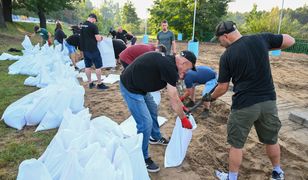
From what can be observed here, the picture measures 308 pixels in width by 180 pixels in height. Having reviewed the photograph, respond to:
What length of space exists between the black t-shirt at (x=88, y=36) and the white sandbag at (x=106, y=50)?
1.90 feet

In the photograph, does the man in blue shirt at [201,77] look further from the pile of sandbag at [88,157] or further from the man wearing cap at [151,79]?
the pile of sandbag at [88,157]

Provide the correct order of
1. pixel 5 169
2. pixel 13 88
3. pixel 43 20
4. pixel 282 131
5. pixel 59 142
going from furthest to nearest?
pixel 43 20 → pixel 13 88 → pixel 282 131 → pixel 5 169 → pixel 59 142

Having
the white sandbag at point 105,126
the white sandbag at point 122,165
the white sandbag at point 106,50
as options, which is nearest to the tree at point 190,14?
the white sandbag at point 106,50

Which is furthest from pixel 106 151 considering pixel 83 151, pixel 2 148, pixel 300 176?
pixel 300 176

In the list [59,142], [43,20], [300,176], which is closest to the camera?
[59,142]

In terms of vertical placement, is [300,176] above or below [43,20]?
below

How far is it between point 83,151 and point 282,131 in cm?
311

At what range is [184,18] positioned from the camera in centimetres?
2369

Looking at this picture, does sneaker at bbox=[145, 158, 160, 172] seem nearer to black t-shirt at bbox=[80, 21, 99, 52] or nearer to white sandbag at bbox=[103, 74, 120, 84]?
black t-shirt at bbox=[80, 21, 99, 52]

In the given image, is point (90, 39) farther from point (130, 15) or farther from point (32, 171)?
point (130, 15)

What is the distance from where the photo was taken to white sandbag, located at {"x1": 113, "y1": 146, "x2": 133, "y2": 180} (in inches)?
67.2

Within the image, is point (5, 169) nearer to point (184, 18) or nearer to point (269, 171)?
point (269, 171)

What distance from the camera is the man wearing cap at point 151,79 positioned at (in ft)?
7.28

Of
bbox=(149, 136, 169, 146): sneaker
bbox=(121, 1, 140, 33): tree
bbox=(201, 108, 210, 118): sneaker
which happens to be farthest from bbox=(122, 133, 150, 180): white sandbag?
bbox=(121, 1, 140, 33): tree
